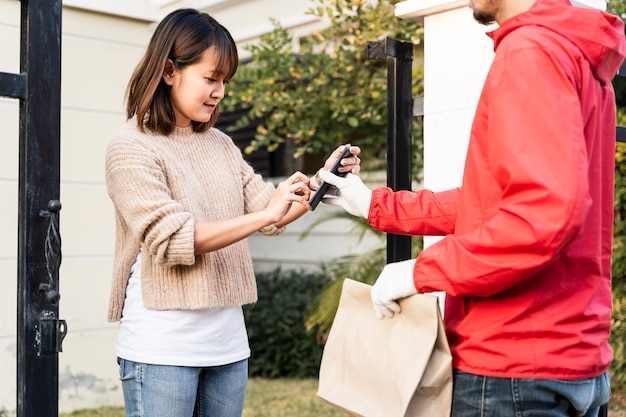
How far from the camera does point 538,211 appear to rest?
1344 mm

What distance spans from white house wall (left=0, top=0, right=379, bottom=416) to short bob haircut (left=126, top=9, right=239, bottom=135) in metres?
2.76

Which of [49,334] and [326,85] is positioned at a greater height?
[326,85]

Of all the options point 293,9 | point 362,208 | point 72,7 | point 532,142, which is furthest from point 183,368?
point 293,9

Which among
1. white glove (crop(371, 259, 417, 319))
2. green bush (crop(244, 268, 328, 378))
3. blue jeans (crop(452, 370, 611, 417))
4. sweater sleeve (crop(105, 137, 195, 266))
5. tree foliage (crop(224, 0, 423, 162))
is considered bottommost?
green bush (crop(244, 268, 328, 378))

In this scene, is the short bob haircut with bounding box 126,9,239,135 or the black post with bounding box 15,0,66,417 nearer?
the black post with bounding box 15,0,66,417

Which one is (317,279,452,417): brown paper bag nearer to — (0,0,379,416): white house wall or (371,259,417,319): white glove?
(371,259,417,319): white glove

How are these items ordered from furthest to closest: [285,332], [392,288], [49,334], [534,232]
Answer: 1. [285,332]
2. [49,334]
3. [392,288]
4. [534,232]

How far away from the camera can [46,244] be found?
1896mm

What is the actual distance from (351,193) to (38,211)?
29.4 inches

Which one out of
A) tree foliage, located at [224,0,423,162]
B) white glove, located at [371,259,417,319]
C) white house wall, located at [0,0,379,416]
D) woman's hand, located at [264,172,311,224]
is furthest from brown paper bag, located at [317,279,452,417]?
tree foliage, located at [224,0,423,162]

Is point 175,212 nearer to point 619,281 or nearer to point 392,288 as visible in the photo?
point 392,288

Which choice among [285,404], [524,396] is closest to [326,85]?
[285,404]

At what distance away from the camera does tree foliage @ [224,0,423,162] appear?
5566mm

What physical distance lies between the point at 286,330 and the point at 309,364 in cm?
32
